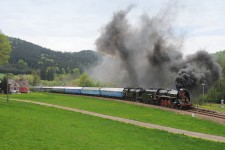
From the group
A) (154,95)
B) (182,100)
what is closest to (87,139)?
(182,100)

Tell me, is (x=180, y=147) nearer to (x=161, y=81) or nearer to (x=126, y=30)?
(x=161, y=81)

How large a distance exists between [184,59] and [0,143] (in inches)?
1855

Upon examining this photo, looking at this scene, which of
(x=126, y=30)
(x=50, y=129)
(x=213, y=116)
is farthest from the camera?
(x=126, y=30)

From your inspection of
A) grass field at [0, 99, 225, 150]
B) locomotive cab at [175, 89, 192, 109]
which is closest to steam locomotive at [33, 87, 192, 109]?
locomotive cab at [175, 89, 192, 109]

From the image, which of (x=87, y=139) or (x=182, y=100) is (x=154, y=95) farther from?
(x=87, y=139)

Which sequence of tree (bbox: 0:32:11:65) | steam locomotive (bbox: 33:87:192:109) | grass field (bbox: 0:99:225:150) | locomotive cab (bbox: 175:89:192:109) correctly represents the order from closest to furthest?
1. grass field (bbox: 0:99:225:150)
2. locomotive cab (bbox: 175:89:192:109)
3. steam locomotive (bbox: 33:87:192:109)
4. tree (bbox: 0:32:11:65)

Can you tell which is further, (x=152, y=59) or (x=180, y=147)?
(x=152, y=59)

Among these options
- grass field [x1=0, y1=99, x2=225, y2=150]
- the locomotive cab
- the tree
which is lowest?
grass field [x1=0, y1=99, x2=225, y2=150]

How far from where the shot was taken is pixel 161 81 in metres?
74.1

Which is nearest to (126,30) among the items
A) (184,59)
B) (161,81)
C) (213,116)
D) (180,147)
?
(161,81)

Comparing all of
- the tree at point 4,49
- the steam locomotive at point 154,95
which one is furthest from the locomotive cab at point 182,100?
the tree at point 4,49

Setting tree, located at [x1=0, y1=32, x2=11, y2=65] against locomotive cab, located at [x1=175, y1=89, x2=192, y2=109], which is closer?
locomotive cab, located at [x1=175, y1=89, x2=192, y2=109]

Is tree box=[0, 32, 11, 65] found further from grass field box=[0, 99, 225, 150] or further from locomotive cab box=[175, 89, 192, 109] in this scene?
grass field box=[0, 99, 225, 150]

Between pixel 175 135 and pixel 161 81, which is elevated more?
pixel 161 81
